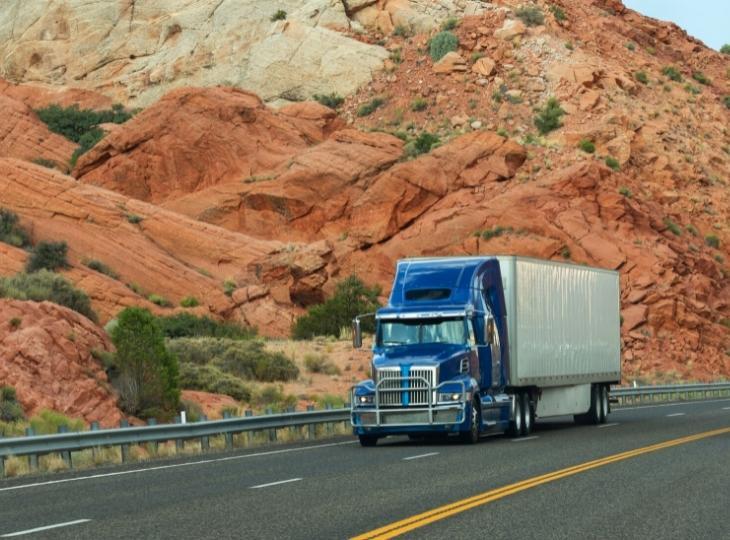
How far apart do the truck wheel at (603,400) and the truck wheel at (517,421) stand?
5551mm

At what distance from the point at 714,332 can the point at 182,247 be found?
24.8 m

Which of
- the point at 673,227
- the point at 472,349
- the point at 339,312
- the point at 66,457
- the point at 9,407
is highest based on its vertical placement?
the point at 673,227

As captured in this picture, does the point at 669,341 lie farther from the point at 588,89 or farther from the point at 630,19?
the point at 630,19

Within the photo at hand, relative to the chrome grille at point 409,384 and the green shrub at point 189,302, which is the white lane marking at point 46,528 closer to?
the chrome grille at point 409,384

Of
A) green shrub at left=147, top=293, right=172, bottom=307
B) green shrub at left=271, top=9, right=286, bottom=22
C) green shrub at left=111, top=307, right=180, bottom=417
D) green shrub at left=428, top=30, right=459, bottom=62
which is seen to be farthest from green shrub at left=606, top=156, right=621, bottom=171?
green shrub at left=111, top=307, right=180, bottom=417

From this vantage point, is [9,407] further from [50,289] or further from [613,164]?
[613,164]

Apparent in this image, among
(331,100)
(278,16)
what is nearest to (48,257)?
(331,100)

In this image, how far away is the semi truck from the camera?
947 inches

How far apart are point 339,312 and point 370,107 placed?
2433 cm

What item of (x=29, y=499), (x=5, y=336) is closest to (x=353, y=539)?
(x=29, y=499)

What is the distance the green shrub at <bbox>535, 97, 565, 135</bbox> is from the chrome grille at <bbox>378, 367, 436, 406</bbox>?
48713mm

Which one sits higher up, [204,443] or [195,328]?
[195,328]

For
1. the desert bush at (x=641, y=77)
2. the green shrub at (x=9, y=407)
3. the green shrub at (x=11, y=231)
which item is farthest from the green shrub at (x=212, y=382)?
the desert bush at (x=641, y=77)

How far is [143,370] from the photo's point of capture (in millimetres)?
31453
